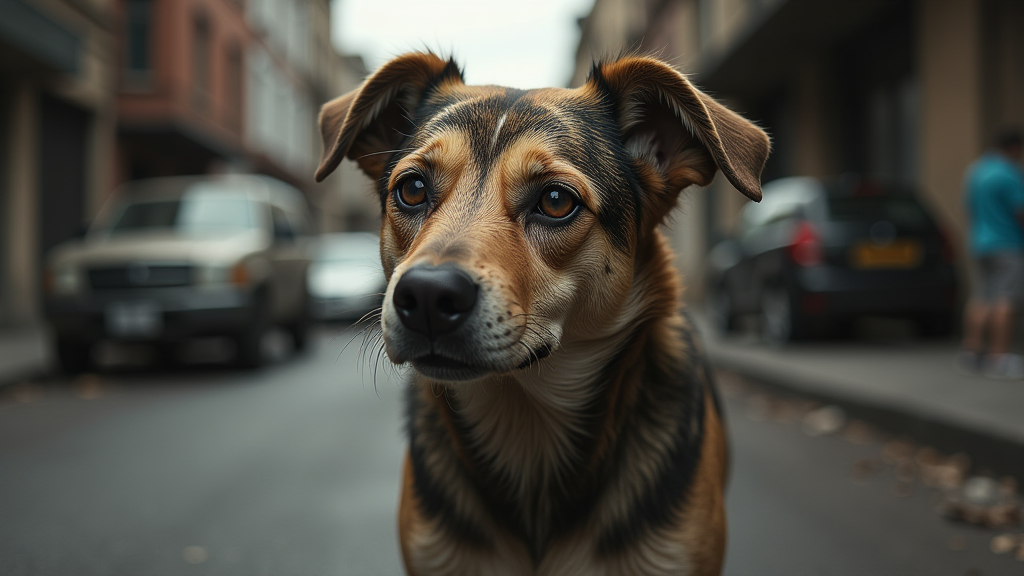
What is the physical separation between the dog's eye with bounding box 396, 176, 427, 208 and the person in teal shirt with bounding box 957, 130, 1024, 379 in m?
6.22

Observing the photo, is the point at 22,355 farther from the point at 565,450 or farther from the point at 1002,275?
the point at 1002,275

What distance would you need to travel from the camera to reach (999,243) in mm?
7082

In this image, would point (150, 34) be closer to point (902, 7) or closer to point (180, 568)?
point (902, 7)

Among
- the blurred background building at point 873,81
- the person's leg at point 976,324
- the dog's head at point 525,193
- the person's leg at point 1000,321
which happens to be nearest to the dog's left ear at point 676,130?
the dog's head at point 525,193

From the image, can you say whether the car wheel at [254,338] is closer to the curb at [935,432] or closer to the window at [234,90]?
the curb at [935,432]

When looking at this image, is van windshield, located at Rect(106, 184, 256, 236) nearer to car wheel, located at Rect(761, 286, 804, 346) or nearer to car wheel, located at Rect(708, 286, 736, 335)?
car wheel, located at Rect(761, 286, 804, 346)

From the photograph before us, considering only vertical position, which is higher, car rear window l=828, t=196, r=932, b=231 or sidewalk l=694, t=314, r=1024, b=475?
car rear window l=828, t=196, r=932, b=231

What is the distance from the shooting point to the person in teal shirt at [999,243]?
279 inches

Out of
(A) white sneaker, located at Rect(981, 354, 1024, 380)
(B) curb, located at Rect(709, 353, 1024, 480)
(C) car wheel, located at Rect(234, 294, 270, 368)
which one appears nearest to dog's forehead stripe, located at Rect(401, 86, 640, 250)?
(B) curb, located at Rect(709, 353, 1024, 480)

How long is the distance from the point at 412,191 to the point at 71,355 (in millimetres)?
7659

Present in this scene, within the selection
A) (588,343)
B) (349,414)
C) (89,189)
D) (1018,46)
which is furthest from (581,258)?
(89,189)

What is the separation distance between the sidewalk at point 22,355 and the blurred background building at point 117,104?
1.30m

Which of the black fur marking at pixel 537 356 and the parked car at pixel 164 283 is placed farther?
the parked car at pixel 164 283

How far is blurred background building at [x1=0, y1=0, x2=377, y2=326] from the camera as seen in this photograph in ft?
45.7
